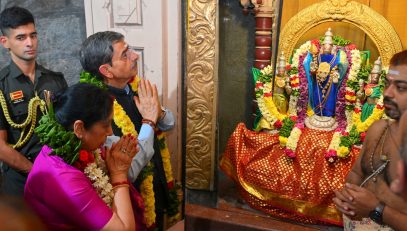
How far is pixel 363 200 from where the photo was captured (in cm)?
188

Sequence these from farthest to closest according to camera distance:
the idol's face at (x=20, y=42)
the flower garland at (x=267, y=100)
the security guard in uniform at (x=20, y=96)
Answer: the flower garland at (x=267, y=100)
the idol's face at (x=20, y=42)
the security guard in uniform at (x=20, y=96)

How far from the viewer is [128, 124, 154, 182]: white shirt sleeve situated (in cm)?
206

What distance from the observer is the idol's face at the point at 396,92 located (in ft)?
6.63

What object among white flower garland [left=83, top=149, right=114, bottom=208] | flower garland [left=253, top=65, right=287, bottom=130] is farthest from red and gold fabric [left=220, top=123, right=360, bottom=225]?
white flower garland [left=83, top=149, right=114, bottom=208]

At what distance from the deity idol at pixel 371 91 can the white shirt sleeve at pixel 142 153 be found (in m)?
2.05

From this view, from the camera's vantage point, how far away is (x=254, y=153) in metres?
3.41

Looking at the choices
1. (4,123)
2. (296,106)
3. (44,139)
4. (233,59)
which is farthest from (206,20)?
(44,139)

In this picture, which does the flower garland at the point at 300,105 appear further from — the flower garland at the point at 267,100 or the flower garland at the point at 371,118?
the flower garland at the point at 371,118

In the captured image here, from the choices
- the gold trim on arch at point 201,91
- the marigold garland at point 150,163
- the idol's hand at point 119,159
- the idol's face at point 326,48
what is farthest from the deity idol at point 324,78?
the idol's hand at point 119,159

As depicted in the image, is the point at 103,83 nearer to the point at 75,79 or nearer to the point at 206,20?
the point at 206,20

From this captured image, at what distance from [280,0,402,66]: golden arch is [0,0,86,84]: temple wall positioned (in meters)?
A: 2.15

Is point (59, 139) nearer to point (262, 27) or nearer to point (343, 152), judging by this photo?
point (343, 152)

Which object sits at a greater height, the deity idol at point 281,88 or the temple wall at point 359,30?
the temple wall at point 359,30

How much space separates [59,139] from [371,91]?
2.67 meters
